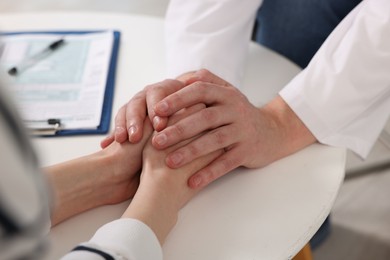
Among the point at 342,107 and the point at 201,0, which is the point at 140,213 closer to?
the point at 342,107

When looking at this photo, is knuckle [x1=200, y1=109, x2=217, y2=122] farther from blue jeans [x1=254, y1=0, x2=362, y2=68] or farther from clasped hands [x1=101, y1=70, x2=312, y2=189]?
blue jeans [x1=254, y1=0, x2=362, y2=68]

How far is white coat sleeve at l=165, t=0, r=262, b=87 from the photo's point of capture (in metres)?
1.06

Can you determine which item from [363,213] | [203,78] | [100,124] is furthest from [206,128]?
[363,213]

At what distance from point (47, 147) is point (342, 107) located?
522 mm

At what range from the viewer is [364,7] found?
36.6 inches

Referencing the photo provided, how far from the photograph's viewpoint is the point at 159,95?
86 centimetres

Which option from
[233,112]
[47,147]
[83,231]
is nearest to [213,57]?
[233,112]

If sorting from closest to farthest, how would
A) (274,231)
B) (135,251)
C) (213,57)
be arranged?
1. (135,251)
2. (274,231)
3. (213,57)

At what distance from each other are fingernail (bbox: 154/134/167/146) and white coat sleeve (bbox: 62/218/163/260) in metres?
0.16

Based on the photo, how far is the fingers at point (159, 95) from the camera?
0.82 metres

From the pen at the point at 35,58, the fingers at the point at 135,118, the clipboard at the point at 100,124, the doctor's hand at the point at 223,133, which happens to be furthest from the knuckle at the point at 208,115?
the pen at the point at 35,58

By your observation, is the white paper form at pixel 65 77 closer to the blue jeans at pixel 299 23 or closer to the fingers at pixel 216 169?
the fingers at pixel 216 169

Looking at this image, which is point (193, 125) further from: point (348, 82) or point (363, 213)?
point (363, 213)

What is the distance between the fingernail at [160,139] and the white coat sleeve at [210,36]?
272 millimetres
